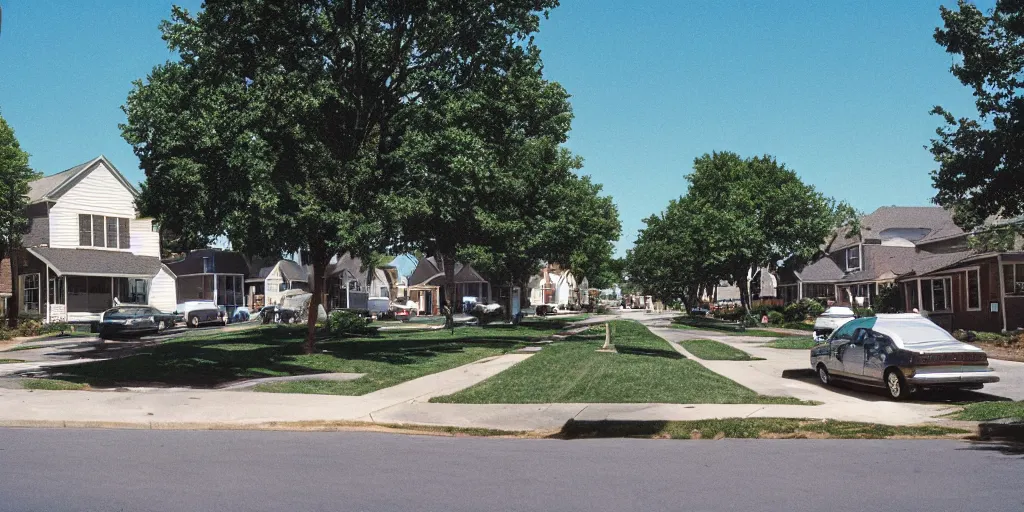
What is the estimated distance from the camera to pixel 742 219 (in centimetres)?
5206

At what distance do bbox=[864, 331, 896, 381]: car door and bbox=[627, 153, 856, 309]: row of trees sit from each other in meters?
35.2

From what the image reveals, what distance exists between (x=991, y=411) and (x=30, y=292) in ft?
153

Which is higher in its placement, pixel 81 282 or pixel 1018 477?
pixel 81 282

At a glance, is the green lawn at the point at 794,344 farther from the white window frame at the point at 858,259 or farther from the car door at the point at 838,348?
the white window frame at the point at 858,259

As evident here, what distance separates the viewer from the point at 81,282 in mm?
45219

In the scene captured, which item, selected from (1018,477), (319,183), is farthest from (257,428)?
(319,183)

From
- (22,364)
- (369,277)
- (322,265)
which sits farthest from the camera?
(369,277)

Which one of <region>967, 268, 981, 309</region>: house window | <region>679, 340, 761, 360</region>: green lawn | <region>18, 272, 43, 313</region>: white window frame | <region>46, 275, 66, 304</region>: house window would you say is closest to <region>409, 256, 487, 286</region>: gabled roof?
<region>46, 275, 66, 304</region>: house window

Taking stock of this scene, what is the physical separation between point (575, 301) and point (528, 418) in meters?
110

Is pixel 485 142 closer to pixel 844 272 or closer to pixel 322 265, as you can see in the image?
pixel 322 265

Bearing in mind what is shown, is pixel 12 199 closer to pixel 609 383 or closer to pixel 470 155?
pixel 470 155

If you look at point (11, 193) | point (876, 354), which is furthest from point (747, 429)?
point (11, 193)

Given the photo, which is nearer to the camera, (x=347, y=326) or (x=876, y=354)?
(x=876, y=354)

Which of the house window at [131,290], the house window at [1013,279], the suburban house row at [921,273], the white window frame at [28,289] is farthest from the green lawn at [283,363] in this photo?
the house window at [1013,279]
